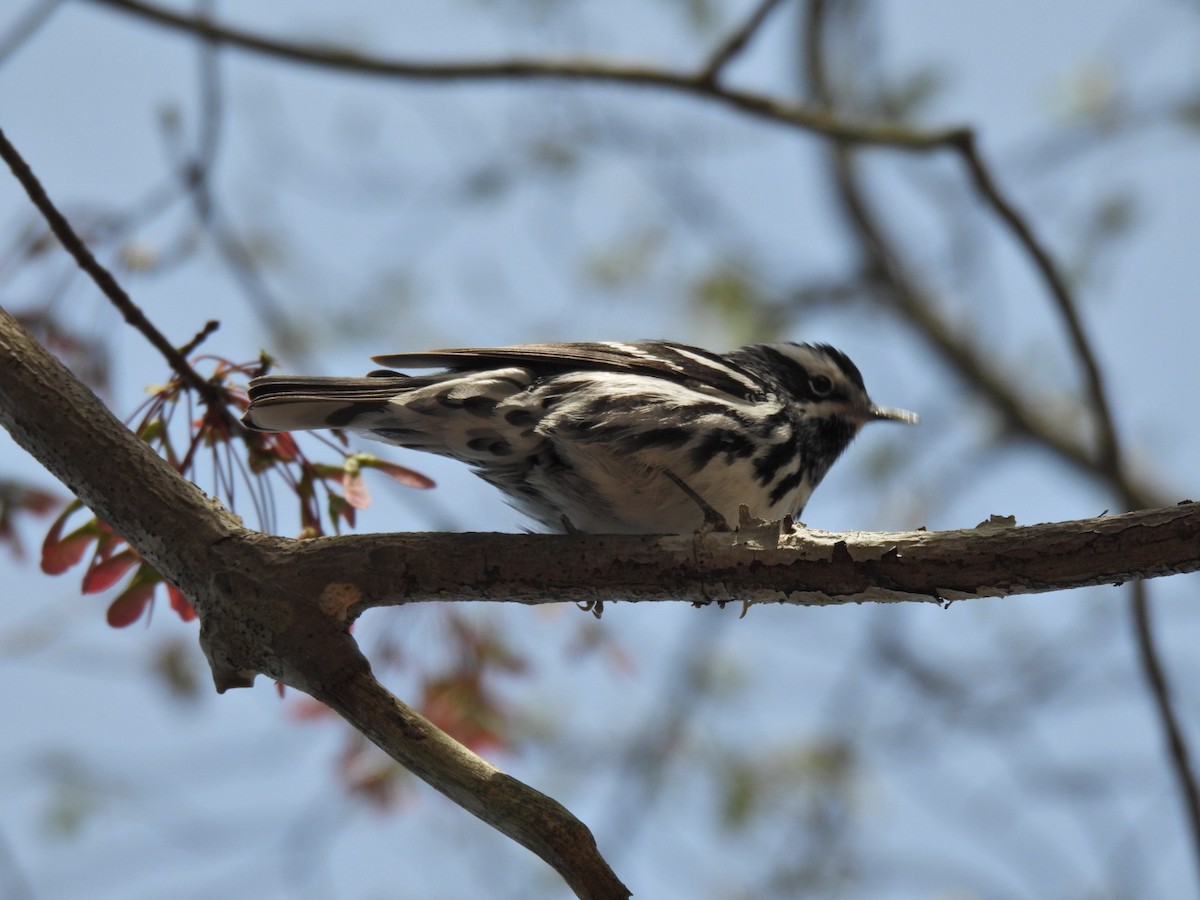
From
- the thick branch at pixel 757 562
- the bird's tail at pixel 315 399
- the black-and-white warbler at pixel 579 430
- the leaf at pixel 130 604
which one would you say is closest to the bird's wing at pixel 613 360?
the black-and-white warbler at pixel 579 430

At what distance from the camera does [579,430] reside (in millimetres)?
4324

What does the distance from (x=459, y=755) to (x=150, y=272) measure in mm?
2930

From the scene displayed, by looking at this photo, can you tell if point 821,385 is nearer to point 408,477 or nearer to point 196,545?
point 408,477

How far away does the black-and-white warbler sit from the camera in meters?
4.30

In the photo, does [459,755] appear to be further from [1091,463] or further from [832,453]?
[1091,463]

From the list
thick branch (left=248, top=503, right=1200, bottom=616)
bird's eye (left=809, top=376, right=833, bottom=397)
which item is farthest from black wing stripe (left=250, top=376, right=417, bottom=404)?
bird's eye (left=809, top=376, right=833, bottom=397)

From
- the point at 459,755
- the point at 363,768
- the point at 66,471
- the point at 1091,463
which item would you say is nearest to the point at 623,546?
the point at 459,755

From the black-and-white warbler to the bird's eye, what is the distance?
2.32 feet

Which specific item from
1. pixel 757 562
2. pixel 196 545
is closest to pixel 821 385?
pixel 757 562

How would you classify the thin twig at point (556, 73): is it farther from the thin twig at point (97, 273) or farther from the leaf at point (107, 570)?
the leaf at point (107, 570)

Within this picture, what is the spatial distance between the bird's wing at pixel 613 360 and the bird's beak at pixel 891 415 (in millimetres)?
877

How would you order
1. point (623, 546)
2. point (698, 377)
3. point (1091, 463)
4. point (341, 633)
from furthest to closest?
point (1091, 463) < point (698, 377) < point (623, 546) < point (341, 633)

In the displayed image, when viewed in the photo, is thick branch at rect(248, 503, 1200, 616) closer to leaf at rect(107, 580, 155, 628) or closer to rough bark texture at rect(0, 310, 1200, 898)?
rough bark texture at rect(0, 310, 1200, 898)

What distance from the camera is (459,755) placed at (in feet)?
10.2
